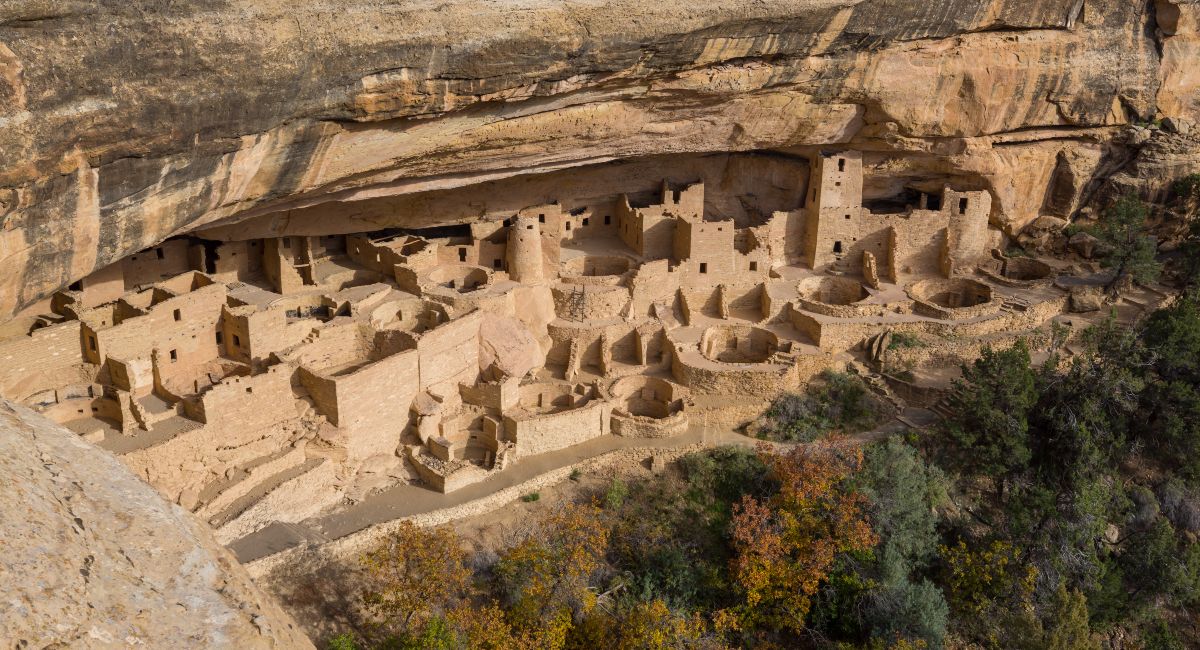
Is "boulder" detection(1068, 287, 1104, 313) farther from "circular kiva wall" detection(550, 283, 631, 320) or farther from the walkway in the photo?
"circular kiva wall" detection(550, 283, 631, 320)

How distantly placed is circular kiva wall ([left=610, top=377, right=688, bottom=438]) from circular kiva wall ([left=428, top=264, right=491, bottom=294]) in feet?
12.2

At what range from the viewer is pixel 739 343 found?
22.1 meters

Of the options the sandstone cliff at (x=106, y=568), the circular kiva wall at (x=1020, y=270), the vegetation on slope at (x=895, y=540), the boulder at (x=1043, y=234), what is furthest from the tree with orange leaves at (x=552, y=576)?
the boulder at (x=1043, y=234)

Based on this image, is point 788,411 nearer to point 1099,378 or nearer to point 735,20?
point 1099,378

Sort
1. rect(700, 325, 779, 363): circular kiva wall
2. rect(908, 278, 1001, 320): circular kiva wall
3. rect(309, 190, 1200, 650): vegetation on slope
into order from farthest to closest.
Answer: rect(908, 278, 1001, 320): circular kiva wall, rect(700, 325, 779, 363): circular kiva wall, rect(309, 190, 1200, 650): vegetation on slope

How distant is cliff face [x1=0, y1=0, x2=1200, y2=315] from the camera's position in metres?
11.8

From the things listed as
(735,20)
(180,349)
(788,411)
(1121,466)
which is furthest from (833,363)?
(180,349)

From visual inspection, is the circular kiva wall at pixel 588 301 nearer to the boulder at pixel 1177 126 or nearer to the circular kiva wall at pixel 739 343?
the circular kiva wall at pixel 739 343

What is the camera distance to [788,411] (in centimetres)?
2022

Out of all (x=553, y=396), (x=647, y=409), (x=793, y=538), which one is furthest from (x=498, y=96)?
(x=793, y=538)

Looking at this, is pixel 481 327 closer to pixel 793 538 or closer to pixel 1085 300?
pixel 793 538

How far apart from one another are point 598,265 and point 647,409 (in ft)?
12.4

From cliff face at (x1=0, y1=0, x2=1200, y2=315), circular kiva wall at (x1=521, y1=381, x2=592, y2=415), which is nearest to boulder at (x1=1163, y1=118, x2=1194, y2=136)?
cliff face at (x1=0, y1=0, x2=1200, y2=315)

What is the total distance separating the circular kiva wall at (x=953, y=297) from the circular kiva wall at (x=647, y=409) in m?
5.99
